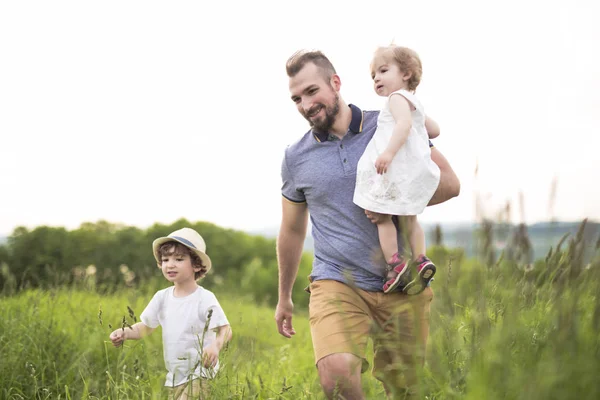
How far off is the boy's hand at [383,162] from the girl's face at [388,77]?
0.67m

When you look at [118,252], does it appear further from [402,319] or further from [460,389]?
[460,389]

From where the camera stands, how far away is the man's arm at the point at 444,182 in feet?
13.1

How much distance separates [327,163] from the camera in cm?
385

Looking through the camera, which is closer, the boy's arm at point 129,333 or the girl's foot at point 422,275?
the girl's foot at point 422,275

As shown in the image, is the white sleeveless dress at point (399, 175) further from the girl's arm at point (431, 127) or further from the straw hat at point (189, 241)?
the straw hat at point (189, 241)

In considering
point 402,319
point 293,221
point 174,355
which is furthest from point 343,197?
point 174,355

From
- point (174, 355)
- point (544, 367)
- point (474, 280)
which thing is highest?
point (474, 280)

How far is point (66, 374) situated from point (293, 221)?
220 cm

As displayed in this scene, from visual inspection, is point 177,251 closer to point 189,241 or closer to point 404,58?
point 189,241

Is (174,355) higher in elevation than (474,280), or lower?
lower

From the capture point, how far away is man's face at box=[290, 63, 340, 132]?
12.5 ft

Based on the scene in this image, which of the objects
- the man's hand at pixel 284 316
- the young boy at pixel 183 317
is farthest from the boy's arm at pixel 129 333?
the man's hand at pixel 284 316

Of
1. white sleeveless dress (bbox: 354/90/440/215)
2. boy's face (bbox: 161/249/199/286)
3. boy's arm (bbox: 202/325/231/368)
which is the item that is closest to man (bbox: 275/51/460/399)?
white sleeveless dress (bbox: 354/90/440/215)

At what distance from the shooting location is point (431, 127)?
13.7 ft
